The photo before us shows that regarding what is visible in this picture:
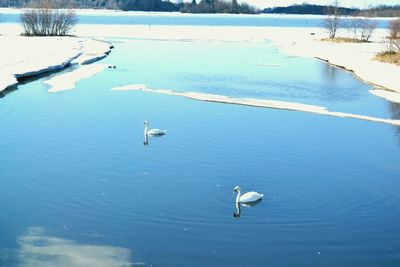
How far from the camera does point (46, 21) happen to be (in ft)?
170

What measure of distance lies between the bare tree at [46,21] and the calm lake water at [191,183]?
3374cm

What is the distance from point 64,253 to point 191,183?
341 cm

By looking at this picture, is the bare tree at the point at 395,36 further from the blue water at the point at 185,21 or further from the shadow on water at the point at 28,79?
the blue water at the point at 185,21

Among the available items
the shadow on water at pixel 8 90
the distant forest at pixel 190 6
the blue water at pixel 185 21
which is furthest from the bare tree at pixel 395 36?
the distant forest at pixel 190 6

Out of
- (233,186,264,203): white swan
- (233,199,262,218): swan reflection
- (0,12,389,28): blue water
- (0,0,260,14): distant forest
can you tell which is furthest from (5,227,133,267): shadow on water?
(0,0,260,14): distant forest

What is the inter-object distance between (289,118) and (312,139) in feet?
8.44

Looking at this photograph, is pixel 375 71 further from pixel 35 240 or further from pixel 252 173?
pixel 35 240

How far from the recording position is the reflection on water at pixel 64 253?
738 cm

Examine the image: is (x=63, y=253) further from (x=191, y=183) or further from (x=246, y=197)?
(x=191, y=183)

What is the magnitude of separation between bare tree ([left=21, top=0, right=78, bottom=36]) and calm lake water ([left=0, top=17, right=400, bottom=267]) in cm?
3374

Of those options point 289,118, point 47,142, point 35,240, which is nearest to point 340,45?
point 289,118

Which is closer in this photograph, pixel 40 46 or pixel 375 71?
pixel 375 71

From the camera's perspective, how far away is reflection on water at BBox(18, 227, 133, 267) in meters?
7.38

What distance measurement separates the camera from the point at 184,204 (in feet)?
31.2
